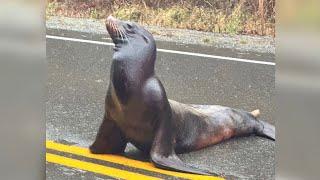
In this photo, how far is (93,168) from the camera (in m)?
3.15

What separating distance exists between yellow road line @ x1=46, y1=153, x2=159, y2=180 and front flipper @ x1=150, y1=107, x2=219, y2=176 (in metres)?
0.10

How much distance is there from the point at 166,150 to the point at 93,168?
1.36 ft

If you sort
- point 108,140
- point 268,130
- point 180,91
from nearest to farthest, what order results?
point 268,130
point 180,91
point 108,140

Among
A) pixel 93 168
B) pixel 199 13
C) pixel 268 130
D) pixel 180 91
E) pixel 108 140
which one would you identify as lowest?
pixel 93 168

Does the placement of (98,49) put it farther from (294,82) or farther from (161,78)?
(294,82)

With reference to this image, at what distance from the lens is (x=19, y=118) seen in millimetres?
3639

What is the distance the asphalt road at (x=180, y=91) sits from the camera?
2834mm

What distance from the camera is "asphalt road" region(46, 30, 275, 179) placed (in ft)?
9.30

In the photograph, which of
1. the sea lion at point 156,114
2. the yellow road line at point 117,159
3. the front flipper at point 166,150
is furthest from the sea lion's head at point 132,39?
the yellow road line at point 117,159

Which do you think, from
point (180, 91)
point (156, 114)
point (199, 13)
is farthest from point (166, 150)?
point (199, 13)

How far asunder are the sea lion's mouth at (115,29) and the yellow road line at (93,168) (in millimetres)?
603

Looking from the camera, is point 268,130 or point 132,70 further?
point 132,70

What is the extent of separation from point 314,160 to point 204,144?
0.48 meters

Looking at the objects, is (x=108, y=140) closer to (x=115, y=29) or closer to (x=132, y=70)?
(x=132, y=70)
